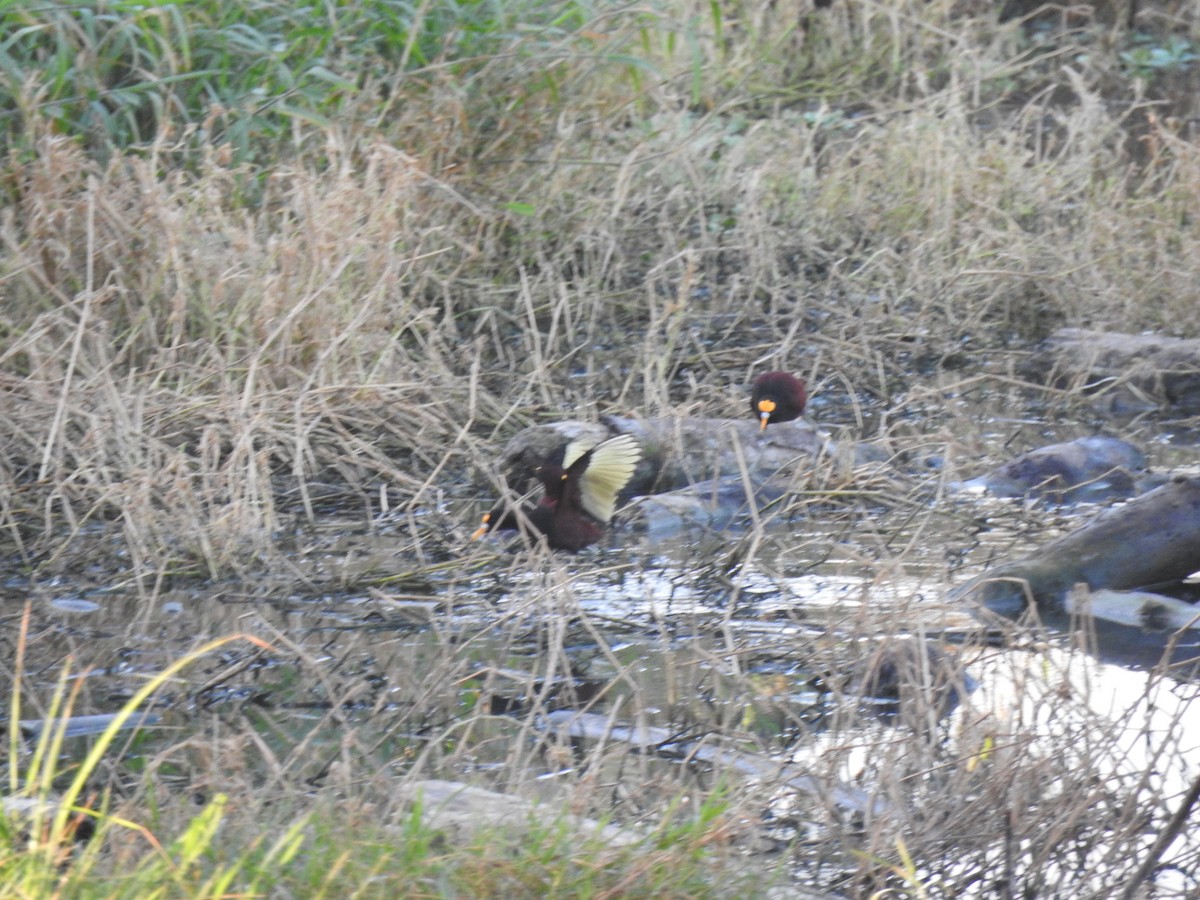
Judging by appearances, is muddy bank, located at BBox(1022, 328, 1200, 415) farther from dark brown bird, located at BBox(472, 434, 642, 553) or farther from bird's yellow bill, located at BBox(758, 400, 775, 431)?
dark brown bird, located at BBox(472, 434, 642, 553)

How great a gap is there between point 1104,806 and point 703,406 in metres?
2.86

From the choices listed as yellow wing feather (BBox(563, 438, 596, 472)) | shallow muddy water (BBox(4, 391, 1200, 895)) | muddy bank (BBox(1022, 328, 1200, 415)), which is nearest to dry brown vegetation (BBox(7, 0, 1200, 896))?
shallow muddy water (BBox(4, 391, 1200, 895))

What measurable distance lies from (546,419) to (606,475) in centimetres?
136

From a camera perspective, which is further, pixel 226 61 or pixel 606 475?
pixel 226 61

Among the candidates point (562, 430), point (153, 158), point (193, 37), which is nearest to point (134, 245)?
point (153, 158)

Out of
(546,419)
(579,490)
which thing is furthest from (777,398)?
(579,490)

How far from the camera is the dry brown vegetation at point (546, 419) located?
2562mm

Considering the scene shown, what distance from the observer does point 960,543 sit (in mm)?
4668

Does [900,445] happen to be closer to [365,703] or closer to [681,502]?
[681,502]

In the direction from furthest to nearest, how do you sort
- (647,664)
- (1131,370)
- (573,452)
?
(1131,370) < (573,452) < (647,664)

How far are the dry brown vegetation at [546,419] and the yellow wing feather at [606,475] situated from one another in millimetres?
173

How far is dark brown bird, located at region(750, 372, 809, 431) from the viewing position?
5.16 m

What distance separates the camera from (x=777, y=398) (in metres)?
5.17

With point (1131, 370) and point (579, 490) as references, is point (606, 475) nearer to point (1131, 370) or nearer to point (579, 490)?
point (579, 490)
